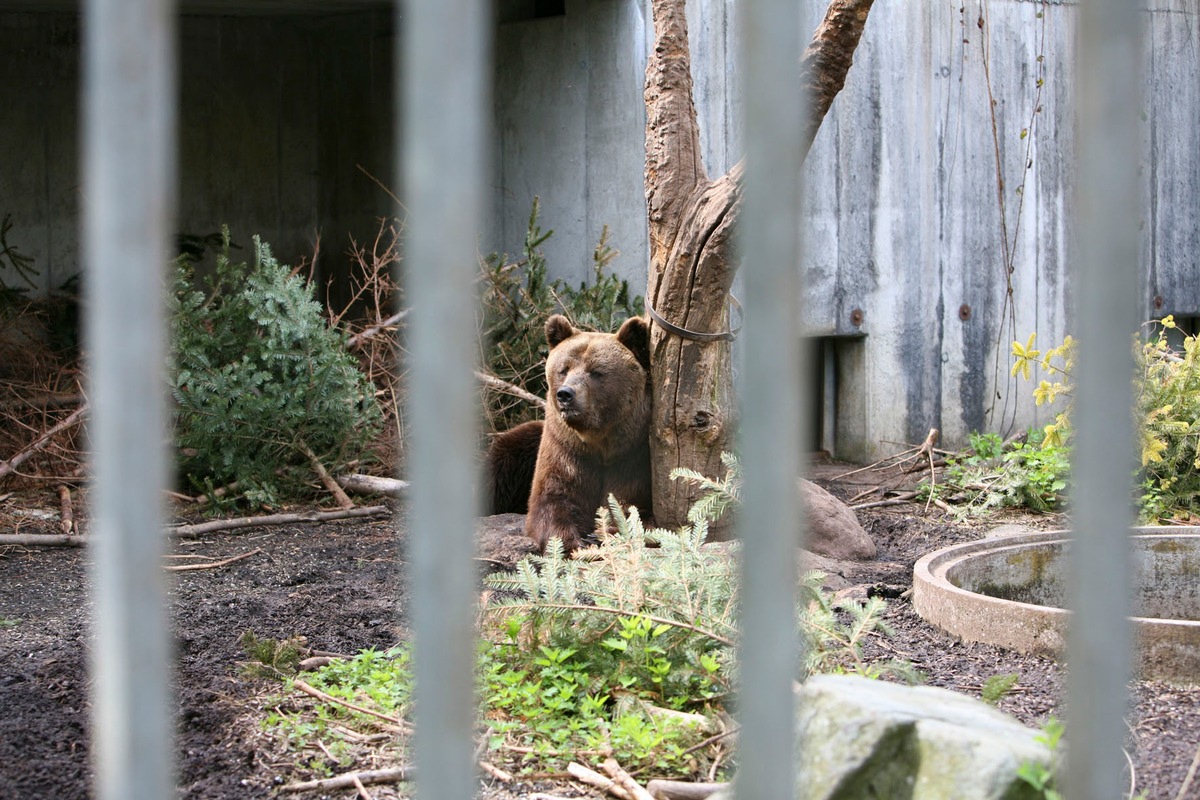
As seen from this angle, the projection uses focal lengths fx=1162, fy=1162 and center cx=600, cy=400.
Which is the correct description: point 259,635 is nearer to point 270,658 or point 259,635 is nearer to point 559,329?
point 270,658

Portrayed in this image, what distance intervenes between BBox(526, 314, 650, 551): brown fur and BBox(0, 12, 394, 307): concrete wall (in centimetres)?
560

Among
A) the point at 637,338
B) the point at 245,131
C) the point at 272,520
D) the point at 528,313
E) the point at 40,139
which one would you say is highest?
the point at 245,131

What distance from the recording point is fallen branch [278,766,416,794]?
2660 millimetres

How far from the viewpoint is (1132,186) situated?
48.0 inches

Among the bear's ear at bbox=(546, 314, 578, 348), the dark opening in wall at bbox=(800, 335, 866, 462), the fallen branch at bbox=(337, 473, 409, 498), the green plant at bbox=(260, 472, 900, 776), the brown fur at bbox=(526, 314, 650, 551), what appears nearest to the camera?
the green plant at bbox=(260, 472, 900, 776)

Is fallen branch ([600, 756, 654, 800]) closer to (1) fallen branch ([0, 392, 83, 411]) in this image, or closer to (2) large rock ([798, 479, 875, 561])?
(2) large rock ([798, 479, 875, 561])

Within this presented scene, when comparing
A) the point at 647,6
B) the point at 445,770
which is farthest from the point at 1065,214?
the point at 445,770

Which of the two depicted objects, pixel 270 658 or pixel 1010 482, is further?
pixel 1010 482

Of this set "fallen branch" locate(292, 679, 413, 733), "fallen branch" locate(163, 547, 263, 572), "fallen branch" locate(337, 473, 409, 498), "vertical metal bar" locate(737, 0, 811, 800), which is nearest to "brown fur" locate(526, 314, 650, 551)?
"fallen branch" locate(337, 473, 409, 498)


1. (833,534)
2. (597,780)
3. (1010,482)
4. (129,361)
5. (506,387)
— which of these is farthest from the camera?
(506,387)

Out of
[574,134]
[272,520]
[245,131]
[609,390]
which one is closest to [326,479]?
[272,520]

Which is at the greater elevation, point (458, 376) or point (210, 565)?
point (458, 376)

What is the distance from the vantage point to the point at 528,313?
8.41m

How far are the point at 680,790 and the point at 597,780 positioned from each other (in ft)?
0.70
